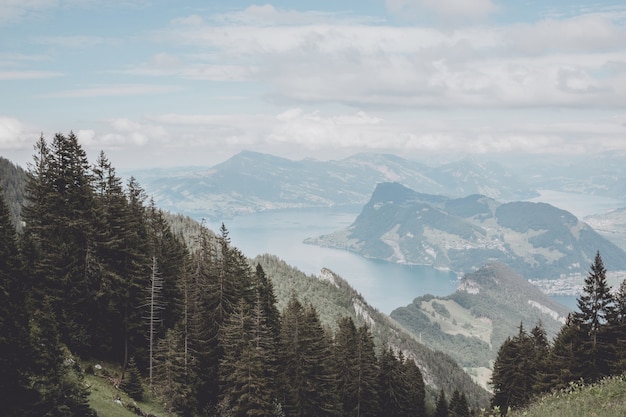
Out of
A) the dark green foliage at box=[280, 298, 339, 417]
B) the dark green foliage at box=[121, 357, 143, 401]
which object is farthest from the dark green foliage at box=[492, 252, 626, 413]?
the dark green foliage at box=[121, 357, 143, 401]

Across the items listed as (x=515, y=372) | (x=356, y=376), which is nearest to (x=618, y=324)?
(x=515, y=372)

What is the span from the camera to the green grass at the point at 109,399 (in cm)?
2894

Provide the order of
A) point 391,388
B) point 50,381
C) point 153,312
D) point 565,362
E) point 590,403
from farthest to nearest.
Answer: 1. point 391,388
2. point 153,312
3. point 565,362
4. point 50,381
5. point 590,403

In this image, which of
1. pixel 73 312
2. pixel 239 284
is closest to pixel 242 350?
pixel 239 284

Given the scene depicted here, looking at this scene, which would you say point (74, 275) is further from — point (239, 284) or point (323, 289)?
point (323, 289)

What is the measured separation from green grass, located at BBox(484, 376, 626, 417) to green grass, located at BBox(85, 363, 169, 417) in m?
22.6

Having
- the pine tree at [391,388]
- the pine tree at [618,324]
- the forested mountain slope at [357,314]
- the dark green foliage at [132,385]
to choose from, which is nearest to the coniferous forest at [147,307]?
the dark green foliage at [132,385]

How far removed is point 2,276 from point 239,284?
2444cm

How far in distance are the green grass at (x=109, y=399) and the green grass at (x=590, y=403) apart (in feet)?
74.2

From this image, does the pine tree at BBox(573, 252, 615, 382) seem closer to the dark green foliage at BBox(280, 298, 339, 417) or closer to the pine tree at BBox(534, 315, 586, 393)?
the pine tree at BBox(534, 315, 586, 393)

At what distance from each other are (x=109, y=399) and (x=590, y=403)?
89.9 ft

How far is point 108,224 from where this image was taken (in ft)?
138

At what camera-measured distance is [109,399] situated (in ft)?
103

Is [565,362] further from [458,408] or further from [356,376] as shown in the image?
[458,408]
